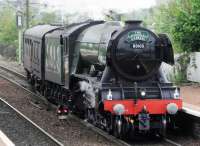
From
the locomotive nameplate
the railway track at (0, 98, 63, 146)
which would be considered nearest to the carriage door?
the railway track at (0, 98, 63, 146)

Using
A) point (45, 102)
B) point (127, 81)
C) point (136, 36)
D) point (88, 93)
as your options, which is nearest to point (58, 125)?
point (88, 93)

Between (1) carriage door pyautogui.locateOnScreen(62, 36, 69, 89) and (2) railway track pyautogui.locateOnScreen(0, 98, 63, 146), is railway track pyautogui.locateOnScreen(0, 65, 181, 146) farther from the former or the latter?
(2) railway track pyautogui.locateOnScreen(0, 98, 63, 146)

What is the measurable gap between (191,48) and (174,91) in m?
10.8

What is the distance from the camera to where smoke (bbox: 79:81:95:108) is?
1221 centimetres

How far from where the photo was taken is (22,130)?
13117 millimetres

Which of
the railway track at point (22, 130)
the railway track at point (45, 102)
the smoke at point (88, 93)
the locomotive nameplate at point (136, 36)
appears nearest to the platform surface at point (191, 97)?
the railway track at point (45, 102)

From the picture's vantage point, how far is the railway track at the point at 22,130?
1167 centimetres

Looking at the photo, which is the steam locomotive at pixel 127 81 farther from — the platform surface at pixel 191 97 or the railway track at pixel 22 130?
the platform surface at pixel 191 97

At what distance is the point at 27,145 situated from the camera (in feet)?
37.0

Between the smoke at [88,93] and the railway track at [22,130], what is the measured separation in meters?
1.27

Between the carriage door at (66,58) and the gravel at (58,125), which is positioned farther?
the carriage door at (66,58)

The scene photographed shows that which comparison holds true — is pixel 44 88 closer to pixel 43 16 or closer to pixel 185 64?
pixel 185 64

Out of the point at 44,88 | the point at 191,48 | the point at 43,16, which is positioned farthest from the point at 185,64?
the point at 43,16

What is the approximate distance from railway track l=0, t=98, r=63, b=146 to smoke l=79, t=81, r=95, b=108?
1265 millimetres
